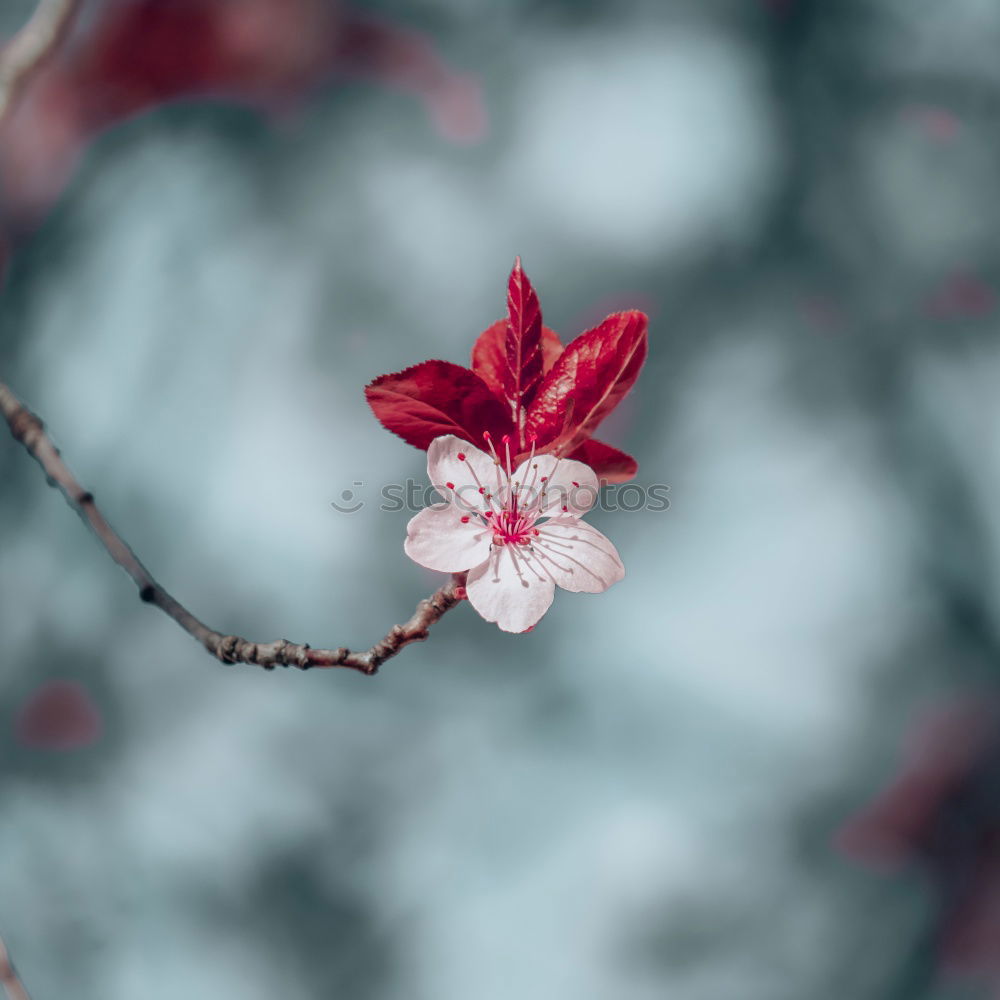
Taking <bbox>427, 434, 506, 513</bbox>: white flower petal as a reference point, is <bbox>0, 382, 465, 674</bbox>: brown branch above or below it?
below

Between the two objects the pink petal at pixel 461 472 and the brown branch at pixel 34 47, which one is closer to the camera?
the pink petal at pixel 461 472

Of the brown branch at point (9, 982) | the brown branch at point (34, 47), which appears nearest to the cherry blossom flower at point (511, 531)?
the brown branch at point (9, 982)

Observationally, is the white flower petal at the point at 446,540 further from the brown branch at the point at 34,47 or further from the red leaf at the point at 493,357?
the brown branch at the point at 34,47

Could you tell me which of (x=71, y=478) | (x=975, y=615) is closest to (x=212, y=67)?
(x=71, y=478)

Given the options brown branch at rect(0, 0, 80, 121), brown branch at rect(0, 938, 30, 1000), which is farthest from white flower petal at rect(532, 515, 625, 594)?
brown branch at rect(0, 0, 80, 121)

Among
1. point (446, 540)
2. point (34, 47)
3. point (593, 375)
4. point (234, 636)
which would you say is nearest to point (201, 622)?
point (234, 636)

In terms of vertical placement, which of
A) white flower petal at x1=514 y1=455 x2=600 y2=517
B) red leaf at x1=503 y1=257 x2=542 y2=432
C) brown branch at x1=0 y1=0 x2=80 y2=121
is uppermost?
brown branch at x1=0 y1=0 x2=80 y2=121

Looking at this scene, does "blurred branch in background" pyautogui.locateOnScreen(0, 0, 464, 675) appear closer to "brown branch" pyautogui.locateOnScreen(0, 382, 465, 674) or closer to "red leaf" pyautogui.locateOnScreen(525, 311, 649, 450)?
"brown branch" pyautogui.locateOnScreen(0, 382, 465, 674)

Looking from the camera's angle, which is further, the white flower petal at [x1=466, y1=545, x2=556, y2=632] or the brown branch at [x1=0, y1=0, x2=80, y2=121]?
the brown branch at [x1=0, y1=0, x2=80, y2=121]
